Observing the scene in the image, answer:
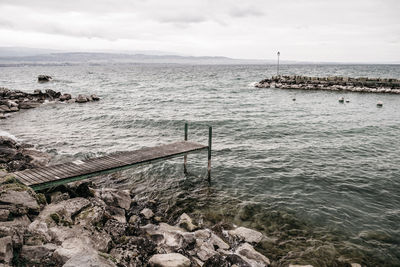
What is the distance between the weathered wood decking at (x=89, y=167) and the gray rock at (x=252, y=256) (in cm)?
566

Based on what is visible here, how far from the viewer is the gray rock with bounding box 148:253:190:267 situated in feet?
22.1

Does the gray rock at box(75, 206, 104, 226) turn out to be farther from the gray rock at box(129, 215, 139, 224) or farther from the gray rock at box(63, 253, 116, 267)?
the gray rock at box(63, 253, 116, 267)

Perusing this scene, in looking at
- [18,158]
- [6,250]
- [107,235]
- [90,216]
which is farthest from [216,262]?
[18,158]

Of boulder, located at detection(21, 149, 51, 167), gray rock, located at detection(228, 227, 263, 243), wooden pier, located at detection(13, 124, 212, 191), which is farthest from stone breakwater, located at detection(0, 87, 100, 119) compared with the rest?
gray rock, located at detection(228, 227, 263, 243)

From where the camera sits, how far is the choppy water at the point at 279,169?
31.9 feet

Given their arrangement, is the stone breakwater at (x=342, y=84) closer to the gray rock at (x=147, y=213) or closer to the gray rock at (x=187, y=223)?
the gray rock at (x=187, y=223)

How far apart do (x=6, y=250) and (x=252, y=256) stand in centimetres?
622

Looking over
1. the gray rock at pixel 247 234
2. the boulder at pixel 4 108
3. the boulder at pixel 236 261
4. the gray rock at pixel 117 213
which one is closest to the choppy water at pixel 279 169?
the gray rock at pixel 247 234

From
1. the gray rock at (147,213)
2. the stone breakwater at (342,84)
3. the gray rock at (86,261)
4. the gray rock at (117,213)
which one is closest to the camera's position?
the gray rock at (86,261)

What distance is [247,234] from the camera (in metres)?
9.32

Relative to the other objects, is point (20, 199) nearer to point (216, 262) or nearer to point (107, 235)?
point (107, 235)

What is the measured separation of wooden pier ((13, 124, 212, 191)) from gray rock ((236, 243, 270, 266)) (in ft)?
18.6

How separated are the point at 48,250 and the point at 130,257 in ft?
6.91

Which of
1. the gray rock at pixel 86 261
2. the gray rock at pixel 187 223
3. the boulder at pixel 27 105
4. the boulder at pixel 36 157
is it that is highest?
the boulder at pixel 27 105
